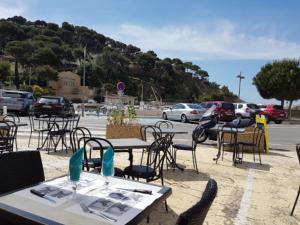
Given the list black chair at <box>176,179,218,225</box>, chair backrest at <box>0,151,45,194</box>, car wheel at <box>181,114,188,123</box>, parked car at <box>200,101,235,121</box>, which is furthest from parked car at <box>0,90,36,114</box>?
black chair at <box>176,179,218,225</box>

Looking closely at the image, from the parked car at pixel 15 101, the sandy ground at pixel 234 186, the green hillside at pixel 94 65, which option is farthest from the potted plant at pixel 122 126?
the green hillside at pixel 94 65

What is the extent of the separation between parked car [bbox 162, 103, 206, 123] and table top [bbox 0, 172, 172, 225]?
18.5m

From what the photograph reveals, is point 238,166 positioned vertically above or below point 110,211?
below

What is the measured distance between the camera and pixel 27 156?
3.09m

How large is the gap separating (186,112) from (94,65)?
63542mm

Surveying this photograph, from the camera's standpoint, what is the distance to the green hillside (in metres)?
72.9

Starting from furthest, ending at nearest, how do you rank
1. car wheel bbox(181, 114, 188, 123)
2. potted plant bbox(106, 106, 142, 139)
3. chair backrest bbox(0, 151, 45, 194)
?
car wheel bbox(181, 114, 188, 123)
potted plant bbox(106, 106, 142, 139)
chair backrest bbox(0, 151, 45, 194)

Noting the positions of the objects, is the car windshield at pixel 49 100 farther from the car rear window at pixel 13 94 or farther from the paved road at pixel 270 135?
the paved road at pixel 270 135

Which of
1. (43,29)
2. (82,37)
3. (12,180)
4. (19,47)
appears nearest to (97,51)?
(82,37)

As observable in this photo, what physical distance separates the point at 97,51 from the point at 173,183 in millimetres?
120012

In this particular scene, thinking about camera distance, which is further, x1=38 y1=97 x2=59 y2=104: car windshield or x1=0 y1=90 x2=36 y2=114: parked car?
x1=0 y1=90 x2=36 y2=114: parked car

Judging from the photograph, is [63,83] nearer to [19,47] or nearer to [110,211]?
[19,47]

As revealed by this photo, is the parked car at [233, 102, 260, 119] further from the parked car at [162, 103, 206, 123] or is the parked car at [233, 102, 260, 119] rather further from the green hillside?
the green hillside

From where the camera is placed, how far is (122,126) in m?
9.70
